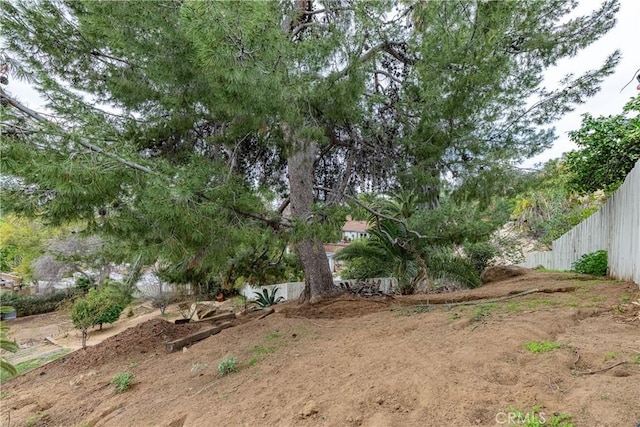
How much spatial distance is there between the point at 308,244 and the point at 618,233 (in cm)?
482

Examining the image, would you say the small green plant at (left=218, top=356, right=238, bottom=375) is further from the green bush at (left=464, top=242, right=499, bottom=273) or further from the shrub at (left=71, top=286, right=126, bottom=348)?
the green bush at (left=464, top=242, right=499, bottom=273)

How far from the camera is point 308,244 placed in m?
6.13

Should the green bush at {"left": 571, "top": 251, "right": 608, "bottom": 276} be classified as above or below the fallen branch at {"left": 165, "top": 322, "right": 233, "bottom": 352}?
above

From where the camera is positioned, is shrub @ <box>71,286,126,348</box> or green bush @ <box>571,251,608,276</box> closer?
shrub @ <box>71,286,126,348</box>

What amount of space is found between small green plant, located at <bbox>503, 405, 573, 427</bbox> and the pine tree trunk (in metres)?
4.19

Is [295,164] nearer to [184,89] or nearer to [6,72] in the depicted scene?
[184,89]

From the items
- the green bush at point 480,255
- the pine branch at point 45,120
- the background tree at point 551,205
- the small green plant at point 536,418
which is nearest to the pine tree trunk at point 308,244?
→ the pine branch at point 45,120

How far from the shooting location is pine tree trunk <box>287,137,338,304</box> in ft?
19.5

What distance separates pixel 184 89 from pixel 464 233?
3.92 meters

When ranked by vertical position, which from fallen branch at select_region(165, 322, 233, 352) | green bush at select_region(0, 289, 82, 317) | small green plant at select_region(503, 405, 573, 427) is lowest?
green bush at select_region(0, 289, 82, 317)

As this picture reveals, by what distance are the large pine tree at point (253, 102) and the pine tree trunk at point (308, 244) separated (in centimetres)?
3

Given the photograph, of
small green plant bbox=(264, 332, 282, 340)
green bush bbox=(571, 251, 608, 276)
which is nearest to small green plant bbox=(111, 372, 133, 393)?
small green plant bbox=(264, 332, 282, 340)

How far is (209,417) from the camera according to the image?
2.38m

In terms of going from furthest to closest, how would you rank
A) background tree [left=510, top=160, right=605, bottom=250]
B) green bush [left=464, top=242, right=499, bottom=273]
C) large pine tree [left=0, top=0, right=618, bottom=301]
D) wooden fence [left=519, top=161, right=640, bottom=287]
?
green bush [left=464, top=242, right=499, bottom=273], background tree [left=510, top=160, right=605, bottom=250], wooden fence [left=519, top=161, right=640, bottom=287], large pine tree [left=0, top=0, right=618, bottom=301]
